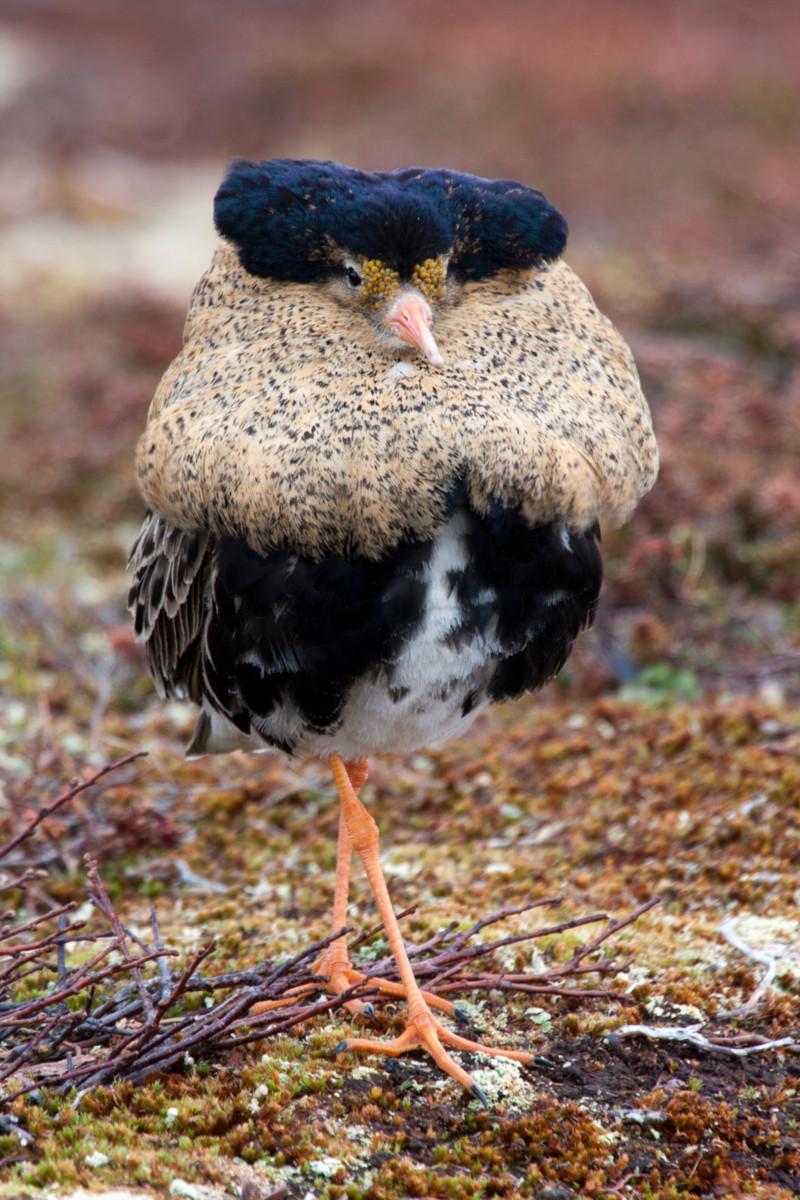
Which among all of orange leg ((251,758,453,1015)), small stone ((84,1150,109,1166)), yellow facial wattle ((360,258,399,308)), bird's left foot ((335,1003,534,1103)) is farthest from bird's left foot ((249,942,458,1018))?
yellow facial wattle ((360,258,399,308))

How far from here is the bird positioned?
3.72 meters

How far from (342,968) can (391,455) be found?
1.64m

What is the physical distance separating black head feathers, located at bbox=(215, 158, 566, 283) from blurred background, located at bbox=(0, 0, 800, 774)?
267cm

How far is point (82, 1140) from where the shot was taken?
3.46 metres

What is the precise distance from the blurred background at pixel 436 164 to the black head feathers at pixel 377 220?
2672mm

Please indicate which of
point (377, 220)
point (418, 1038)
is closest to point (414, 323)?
point (377, 220)

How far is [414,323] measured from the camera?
3.71 meters

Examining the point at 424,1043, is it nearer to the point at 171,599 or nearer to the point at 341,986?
the point at 341,986

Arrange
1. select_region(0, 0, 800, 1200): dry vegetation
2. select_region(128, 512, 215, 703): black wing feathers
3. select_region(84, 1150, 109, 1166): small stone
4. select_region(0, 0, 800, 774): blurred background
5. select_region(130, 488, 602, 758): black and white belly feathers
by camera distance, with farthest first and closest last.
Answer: select_region(0, 0, 800, 774): blurred background < select_region(128, 512, 215, 703): black wing feathers < select_region(130, 488, 602, 758): black and white belly feathers < select_region(0, 0, 800, 1200): dry vegetation < select_region(84, 1150, 109, 1166): small stone

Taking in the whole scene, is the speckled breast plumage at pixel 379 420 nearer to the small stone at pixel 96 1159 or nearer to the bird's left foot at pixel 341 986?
the bird's left foot at pixel 341 986

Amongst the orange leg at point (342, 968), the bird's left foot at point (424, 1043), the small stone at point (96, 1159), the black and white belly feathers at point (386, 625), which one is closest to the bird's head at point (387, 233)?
the black and white belly feathers at point (386, 625)

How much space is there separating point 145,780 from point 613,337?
3.18 meters

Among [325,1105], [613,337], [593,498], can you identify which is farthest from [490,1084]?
[613,337]

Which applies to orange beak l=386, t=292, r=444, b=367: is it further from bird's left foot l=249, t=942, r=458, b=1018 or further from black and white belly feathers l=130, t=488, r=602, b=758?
bird's left foot l=249, t=942, r=458, b=1018
